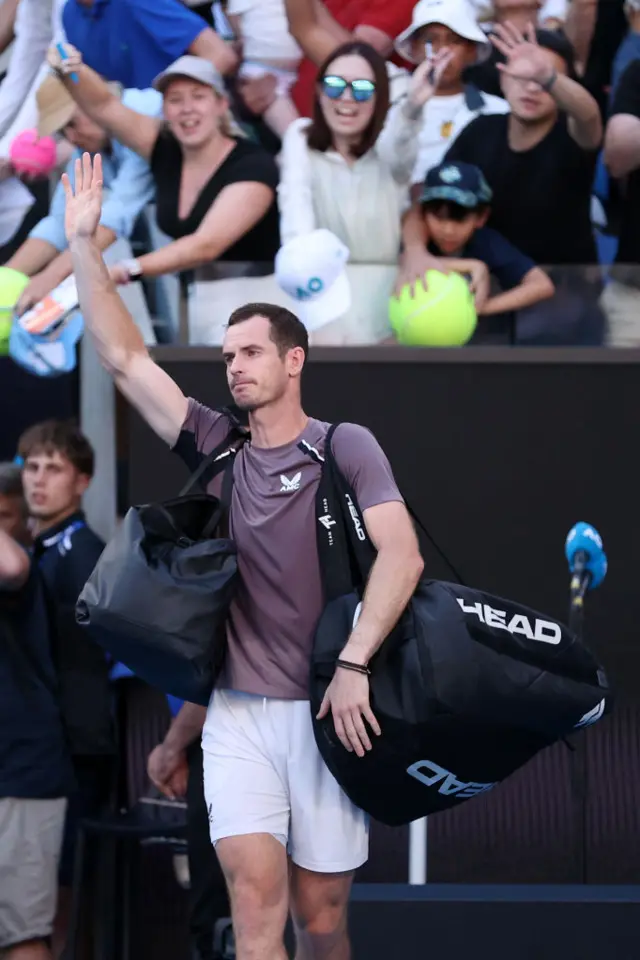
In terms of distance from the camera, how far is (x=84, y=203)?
3686 millimetres

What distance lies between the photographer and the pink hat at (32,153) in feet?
19.1

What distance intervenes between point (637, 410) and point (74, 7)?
8.78 ft

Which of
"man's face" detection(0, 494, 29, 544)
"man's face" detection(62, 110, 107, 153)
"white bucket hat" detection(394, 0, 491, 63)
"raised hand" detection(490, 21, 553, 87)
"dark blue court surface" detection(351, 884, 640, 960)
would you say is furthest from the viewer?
"man's face" detection(62, 110, 107, 153)

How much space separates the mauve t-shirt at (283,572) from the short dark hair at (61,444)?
152 cm

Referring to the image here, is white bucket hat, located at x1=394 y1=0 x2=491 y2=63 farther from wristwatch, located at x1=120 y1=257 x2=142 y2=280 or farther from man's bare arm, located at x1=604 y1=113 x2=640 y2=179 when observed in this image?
wristwatch, located at x1=120 y1=257 x2=142 y2=280

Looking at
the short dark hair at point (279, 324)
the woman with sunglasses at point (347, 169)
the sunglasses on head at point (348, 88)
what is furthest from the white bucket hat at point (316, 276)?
the short dark hair at point (279, 324)

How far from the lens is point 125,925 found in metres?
5.43

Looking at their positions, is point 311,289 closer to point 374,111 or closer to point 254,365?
point 374,111

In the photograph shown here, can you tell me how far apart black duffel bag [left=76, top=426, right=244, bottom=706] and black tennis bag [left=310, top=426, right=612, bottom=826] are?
0.24m

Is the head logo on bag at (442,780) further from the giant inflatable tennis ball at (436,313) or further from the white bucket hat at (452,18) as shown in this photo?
the white bucket hat at (452,18)

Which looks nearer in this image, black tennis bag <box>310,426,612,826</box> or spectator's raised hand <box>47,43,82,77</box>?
black tennis bag <box>310,426,612,826</box>

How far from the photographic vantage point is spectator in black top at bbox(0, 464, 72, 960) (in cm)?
448

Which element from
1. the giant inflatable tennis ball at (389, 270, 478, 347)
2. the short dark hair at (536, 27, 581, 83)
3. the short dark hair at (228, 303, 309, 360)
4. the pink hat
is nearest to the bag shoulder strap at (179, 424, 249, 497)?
the short dark hair at (228, 303, 309, 360)

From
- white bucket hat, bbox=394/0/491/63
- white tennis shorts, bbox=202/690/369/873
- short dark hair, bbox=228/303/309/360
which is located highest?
white bucket hat, bbox=394/0/491/63
